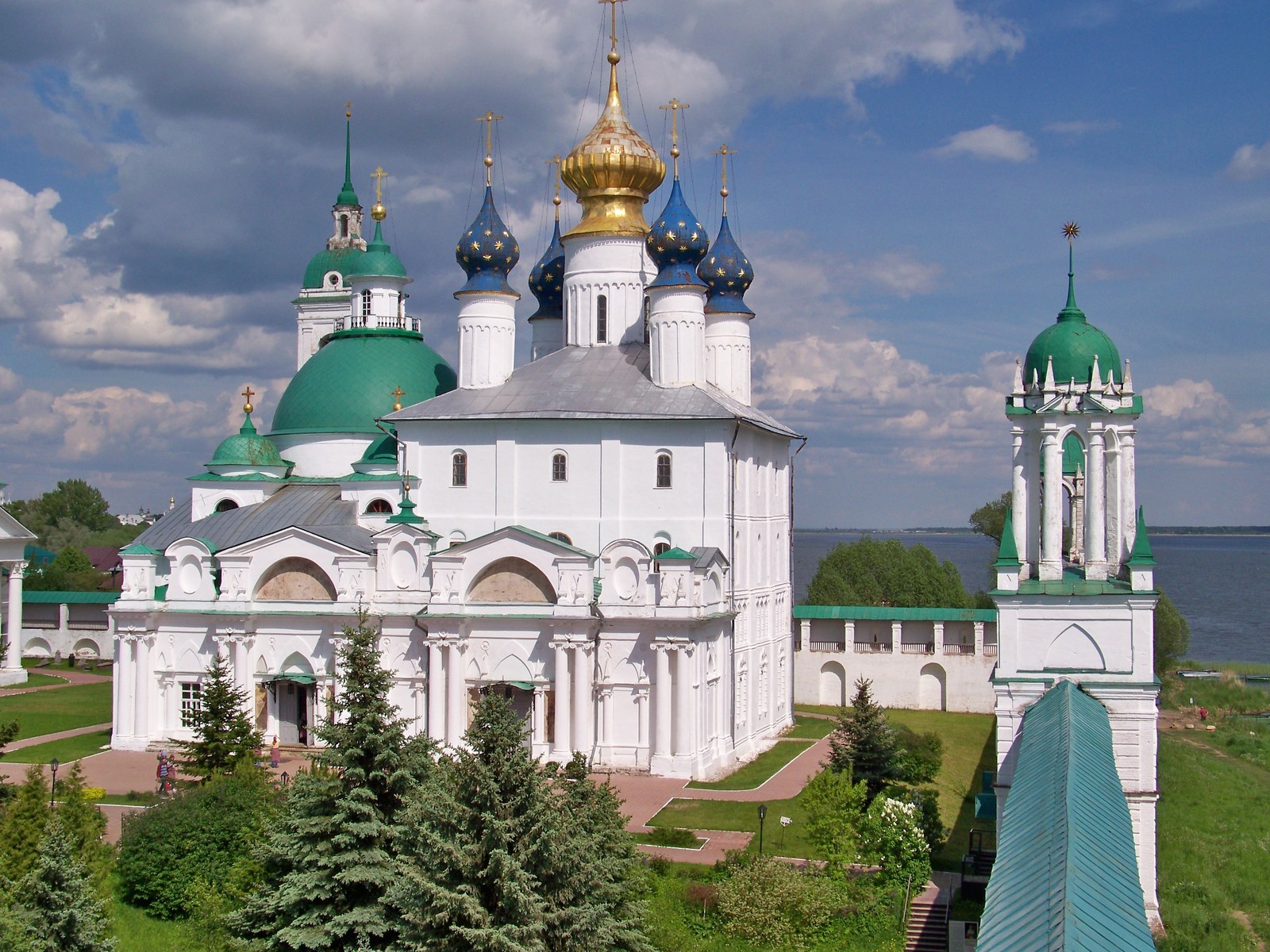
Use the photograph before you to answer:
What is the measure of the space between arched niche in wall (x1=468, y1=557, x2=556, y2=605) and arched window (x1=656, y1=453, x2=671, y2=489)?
11.6 ft

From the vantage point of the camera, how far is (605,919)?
1464 centimetres

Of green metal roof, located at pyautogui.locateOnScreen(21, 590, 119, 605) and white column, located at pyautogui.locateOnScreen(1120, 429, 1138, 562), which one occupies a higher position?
white column, located at pyautogui.locateOnScreen(1120, 429, 1138, 562)

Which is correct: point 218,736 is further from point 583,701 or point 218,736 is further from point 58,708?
point 58,708

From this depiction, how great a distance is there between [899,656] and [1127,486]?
22927mm

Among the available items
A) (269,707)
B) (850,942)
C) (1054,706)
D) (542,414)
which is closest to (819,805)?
(850,942)

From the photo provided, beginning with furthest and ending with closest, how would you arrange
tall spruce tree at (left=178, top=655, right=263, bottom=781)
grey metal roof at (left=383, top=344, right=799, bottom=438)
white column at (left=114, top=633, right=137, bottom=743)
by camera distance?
white column at (left=114, top=633, right=137, bottom=743) < grey metal roof at (left=383, top=344, right=799, bottom=438) < tall spruce tree at (left=178, top=655, right=263, bottom=781)

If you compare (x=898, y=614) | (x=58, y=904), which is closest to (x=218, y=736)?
(x=58, y=904)

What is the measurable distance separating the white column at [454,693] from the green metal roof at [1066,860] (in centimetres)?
1585

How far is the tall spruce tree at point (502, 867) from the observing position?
13797mm

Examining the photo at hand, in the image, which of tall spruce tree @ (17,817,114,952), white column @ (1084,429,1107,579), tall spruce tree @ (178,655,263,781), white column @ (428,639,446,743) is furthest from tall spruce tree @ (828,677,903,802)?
tall spruce tree @ (17,817,114,952)

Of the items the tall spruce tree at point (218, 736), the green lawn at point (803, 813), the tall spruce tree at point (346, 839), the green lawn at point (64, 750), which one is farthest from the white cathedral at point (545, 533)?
the tall spruce tree at point (346, 839)

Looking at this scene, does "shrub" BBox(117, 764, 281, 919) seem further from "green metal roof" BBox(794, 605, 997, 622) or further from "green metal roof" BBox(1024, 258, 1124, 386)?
"green metal roof" BBox(794, 605, 997, 622)

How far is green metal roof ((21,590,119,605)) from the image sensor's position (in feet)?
157

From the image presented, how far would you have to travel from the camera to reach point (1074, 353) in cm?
1850
